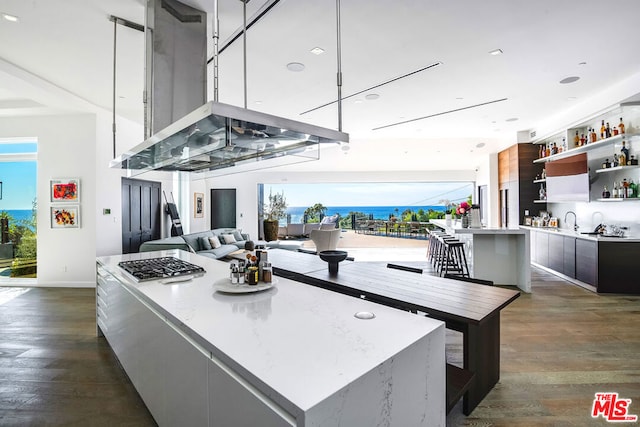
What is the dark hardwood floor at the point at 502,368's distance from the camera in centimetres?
208

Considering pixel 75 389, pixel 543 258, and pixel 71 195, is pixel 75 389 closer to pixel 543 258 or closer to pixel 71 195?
pixel 71 195

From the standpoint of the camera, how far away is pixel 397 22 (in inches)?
116

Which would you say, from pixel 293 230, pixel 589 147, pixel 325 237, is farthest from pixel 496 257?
pixel 293 230

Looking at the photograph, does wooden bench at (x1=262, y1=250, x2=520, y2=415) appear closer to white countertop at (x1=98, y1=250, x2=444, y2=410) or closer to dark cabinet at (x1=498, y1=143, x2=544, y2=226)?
white countertop at (x1=98, y1=250, x2=444, y2=410)

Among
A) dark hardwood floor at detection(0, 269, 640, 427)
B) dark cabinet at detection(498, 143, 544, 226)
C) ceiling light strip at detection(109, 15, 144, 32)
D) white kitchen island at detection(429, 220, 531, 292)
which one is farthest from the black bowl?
dark cabinet at detection(498, 143, 544, 226)

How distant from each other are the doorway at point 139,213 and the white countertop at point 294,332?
4.99 m

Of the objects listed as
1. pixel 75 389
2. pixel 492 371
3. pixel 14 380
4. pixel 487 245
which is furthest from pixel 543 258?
pixel 14 380

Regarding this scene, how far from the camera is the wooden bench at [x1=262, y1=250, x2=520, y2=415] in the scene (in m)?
1.92

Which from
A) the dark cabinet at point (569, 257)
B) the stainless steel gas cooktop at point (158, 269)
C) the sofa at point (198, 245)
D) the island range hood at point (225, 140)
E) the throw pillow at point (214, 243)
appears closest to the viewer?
the island range hood at point (225, 140)

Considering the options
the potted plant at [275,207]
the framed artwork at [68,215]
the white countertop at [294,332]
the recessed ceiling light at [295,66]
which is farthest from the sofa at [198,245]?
the white countertop at [294,332]

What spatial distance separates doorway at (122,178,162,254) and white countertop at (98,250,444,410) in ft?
16.4

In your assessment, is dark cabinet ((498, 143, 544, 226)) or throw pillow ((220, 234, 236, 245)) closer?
dark cabinet ((498, 143, 544, 226))

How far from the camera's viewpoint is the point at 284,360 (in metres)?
1.04

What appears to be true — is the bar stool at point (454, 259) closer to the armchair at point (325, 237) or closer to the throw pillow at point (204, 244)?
the armchair at point (325, 237)
